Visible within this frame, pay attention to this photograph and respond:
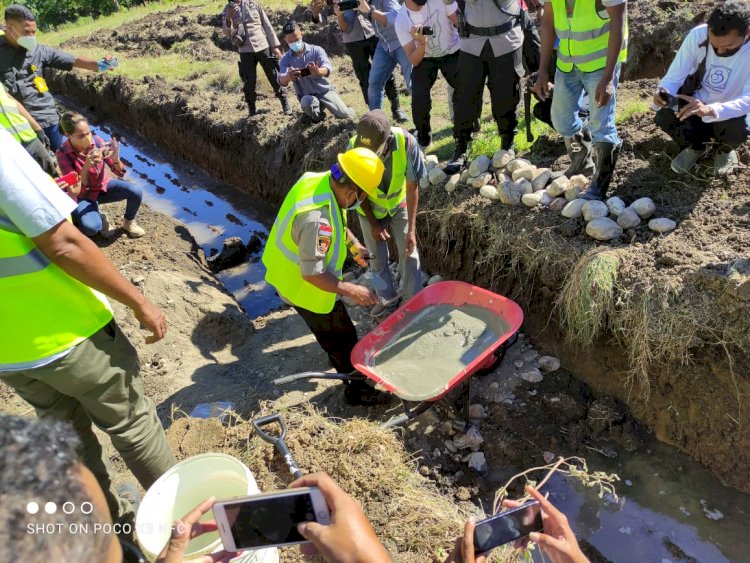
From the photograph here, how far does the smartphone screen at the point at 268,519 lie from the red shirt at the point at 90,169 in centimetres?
458

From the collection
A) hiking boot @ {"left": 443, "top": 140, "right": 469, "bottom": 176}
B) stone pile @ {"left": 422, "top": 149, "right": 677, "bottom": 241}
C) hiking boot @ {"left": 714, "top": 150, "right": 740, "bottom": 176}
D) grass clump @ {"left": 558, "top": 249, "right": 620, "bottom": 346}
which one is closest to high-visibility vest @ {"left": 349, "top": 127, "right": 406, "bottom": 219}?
stone pile @ {"left": 422, "top": 149, "right": 677, "bottom": 241}

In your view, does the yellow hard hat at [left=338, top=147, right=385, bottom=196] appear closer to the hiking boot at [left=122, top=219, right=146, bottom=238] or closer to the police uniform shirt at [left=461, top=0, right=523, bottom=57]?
the police uniform shirt at [left=461, top=0, right=523, bottom=57]

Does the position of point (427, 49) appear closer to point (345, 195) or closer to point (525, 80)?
point (525, 80)

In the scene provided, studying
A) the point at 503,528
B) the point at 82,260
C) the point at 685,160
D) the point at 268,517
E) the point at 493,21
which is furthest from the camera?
the point at 493,21

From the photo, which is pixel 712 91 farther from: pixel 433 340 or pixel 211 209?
pixel 211 209

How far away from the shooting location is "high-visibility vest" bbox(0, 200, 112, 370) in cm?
205

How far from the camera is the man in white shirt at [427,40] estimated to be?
4898mm

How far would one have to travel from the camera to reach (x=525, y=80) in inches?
217

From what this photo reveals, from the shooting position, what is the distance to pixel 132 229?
20.4 ft

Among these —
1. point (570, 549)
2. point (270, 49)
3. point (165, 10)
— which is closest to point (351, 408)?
point (570, 549)

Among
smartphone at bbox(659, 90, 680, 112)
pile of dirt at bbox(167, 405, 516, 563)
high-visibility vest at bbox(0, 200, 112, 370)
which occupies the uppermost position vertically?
smartphone at bbox(659, 90, 680, 112)

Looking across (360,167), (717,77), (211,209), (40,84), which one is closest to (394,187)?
(360,167)

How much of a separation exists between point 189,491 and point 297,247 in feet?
4.96

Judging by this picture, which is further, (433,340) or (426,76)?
(426,76)
